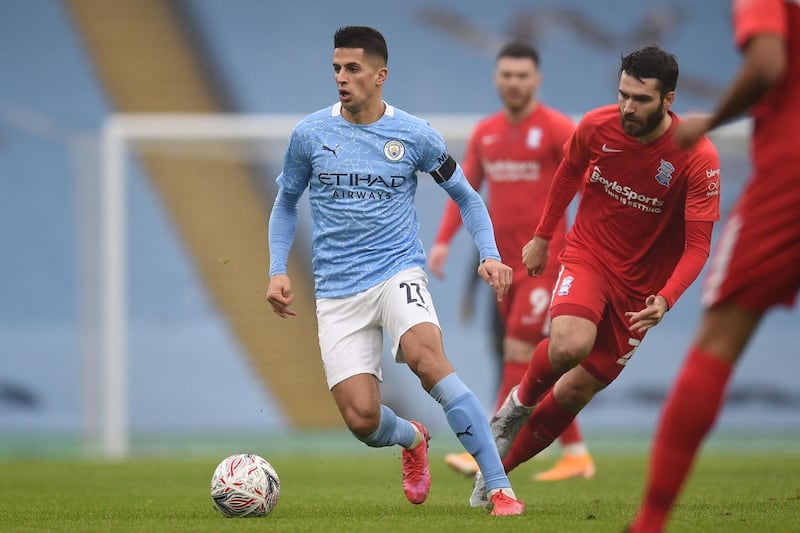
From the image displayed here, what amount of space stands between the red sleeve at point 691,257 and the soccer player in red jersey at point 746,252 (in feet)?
5.98

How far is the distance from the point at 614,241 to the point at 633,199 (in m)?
0.26

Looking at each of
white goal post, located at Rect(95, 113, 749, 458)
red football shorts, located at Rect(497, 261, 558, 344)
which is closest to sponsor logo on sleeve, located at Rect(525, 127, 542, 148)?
red football shorts, located at Rect(497, 261, 558, 344)

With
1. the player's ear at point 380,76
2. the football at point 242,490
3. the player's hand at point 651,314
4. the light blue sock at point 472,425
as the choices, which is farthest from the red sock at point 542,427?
the player's ear at point 380,76

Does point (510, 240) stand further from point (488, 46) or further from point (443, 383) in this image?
point (488, 46)

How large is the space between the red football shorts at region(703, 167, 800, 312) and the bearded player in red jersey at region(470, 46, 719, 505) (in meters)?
1.80

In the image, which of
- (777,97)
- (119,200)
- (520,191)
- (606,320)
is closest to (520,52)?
(520,191)

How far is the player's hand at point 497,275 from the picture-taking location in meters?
5.70

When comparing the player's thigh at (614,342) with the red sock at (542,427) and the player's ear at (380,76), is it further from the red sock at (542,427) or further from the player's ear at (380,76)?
the player's ear at (380,76)

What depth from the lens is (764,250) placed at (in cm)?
400

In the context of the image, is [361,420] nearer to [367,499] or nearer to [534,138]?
[367,499]

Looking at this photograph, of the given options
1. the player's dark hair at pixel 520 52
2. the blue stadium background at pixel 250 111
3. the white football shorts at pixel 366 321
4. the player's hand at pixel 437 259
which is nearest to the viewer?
the white football shorts at pixel 366 321

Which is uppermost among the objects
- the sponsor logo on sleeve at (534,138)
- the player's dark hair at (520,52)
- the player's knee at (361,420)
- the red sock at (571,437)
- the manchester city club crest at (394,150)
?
the player's dark hair at (520,52)

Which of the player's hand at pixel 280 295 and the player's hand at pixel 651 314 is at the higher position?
the player's hand at pixel 280 295

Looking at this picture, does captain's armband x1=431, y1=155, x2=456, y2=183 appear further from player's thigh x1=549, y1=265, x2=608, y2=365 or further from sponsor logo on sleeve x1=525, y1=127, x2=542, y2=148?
sponsor logo on sleeve x1=525, y1=127, x2=542, y2=148
